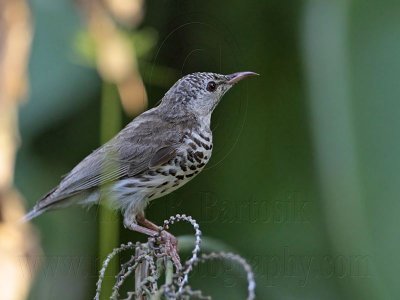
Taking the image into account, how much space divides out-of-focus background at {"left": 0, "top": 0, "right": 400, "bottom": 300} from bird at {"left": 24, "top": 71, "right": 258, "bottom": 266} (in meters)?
0.16

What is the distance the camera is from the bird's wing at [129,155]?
3.15m

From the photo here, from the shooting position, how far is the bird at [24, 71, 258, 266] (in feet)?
10.2

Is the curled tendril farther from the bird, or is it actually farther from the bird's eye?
the bird's eye

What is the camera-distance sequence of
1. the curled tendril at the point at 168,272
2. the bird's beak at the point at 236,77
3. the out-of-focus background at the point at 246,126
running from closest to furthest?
the curled tendril at the point at 168,272
the out-of-focus background at the point at 246,126
the bird's beak at the point at 236,77

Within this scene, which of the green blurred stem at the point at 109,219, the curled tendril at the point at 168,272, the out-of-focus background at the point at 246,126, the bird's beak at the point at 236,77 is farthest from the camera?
the bird's beak at the point at 236,77

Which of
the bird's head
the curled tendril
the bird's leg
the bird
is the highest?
the bird's head

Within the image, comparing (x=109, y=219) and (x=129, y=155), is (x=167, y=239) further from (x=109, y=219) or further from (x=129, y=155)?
(x=129, y=155)

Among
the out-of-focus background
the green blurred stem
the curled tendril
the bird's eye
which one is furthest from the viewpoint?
the bird's eye

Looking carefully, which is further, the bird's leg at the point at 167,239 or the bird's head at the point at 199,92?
the bird's head at the point at 199,92

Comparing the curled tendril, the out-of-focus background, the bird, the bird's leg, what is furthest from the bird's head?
the curled tendril

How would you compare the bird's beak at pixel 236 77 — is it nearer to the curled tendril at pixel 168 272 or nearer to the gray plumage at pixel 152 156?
the gray plumage at pixel 152 156

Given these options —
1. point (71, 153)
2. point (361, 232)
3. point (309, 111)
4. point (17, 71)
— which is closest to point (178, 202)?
point (71, 153)

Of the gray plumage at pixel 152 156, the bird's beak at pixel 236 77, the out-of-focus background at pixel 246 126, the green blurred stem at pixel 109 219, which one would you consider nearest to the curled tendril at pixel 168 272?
the green blurred stem at pixel 109 219

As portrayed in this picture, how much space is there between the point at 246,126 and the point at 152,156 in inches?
28.3
